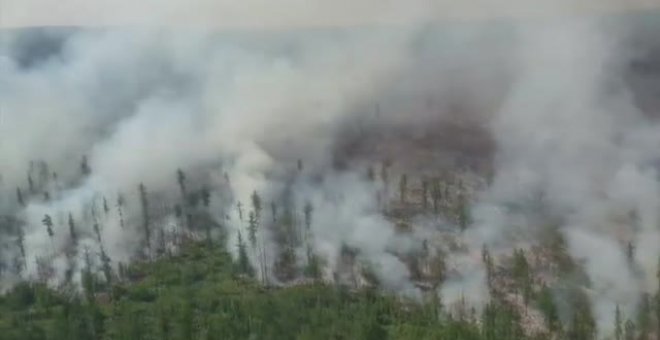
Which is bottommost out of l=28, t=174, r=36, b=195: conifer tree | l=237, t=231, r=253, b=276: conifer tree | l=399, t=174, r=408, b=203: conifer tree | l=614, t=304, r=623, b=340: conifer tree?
l=614, t=304, r=623, b=340: conifer tree

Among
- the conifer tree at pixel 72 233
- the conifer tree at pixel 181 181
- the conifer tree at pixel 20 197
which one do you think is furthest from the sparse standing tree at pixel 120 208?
the conifer tree at pixel 20 197

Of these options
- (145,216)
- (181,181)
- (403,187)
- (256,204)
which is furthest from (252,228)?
(403,187)

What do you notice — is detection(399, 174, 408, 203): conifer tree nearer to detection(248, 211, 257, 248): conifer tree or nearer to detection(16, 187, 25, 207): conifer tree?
detection(248, 211, 257, 248): conifer tree

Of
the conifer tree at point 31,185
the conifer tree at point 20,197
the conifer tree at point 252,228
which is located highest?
the conifer tree at point 31,185

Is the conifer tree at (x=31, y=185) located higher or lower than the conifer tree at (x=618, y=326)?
higher

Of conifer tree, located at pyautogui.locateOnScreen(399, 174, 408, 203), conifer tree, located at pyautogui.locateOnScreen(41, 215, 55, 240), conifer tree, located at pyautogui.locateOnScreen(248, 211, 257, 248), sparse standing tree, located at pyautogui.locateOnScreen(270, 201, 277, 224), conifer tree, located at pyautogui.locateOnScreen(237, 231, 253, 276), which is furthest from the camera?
conifer tree, located at pyautogui.locateOnScreen(399, 174, 408, 203)

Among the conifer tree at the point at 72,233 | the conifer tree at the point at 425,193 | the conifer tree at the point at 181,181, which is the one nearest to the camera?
the conifer tree at the point at 72,233

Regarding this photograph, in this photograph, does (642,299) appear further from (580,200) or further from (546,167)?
(546,167)

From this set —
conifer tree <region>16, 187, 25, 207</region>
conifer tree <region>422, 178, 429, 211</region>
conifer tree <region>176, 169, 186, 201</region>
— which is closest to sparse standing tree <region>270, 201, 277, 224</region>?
conifer tree <region>176, 169, 186, 201</region>

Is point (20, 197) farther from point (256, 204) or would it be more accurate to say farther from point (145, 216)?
point (256, 204)

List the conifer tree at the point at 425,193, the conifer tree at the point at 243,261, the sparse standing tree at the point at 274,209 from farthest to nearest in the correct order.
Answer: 1. the conifer tree at the point at 425,193
2. the sparse standing tree at the point at 274,209
3. the conifer tree at the point at 243,261

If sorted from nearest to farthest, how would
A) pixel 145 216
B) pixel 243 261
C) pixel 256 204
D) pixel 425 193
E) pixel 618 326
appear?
pixel 618 326
pixel 243 261
pixel 145 216
pixel 256 204
pixel 425 193

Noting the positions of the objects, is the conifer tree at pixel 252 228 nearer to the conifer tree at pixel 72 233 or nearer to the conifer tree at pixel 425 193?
the conifer tree at pixel 72 233

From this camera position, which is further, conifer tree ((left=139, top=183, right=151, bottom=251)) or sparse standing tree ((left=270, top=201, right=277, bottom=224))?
sparse standing tree ((left=270, top=201, right=277, bottom=224))
